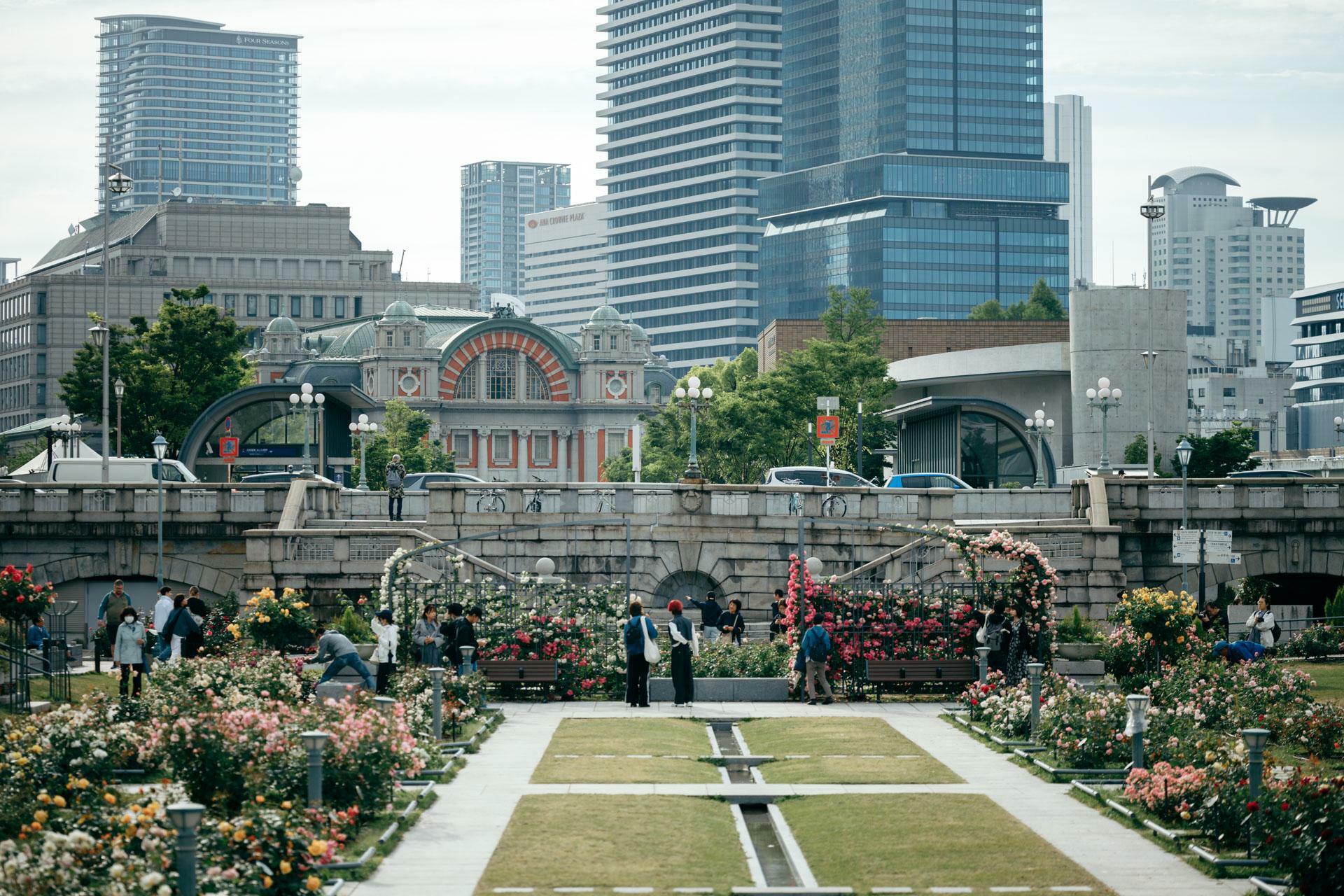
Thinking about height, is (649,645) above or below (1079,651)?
above

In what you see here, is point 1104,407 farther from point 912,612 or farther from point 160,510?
point 160,510

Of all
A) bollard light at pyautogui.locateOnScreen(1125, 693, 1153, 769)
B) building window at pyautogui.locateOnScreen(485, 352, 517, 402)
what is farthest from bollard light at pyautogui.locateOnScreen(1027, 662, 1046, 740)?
building window at pyautogui.locateOnScreen(485, 352, 517, 402)

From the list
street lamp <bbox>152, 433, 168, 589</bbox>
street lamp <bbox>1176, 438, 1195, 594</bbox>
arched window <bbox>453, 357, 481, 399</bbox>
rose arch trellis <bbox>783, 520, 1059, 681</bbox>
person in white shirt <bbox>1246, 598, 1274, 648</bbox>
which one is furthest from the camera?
arched window <bbox>453, 357, 481, 399</bbox>

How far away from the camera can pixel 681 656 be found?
28.8m

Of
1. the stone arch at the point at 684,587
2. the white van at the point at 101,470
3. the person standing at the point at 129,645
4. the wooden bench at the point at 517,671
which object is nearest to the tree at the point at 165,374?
the white van at the point at 101,470

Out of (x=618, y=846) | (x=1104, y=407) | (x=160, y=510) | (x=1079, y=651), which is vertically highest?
(x=1104, y=407)

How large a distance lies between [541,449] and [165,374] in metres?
57.7

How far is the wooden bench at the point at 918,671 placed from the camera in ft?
98.5

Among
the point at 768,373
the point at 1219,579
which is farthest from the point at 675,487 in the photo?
the point at 768,373

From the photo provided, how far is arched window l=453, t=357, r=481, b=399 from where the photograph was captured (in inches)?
Answer: 4958

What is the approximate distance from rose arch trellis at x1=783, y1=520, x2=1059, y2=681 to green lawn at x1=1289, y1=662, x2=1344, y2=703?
14.5ft

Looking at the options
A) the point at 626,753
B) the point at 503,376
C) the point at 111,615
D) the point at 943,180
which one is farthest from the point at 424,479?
the point at 943,180

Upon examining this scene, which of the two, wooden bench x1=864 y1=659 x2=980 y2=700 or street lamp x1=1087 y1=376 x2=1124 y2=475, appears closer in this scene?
wooden bench x1=864 y1=659 x2=980 y2=700

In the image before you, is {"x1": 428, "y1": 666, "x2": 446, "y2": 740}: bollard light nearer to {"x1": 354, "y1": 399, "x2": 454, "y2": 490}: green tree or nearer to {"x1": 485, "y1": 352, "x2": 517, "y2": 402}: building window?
{"x1": 354, "y1": 399, "x2": 454, "y2": 490}: green tree
